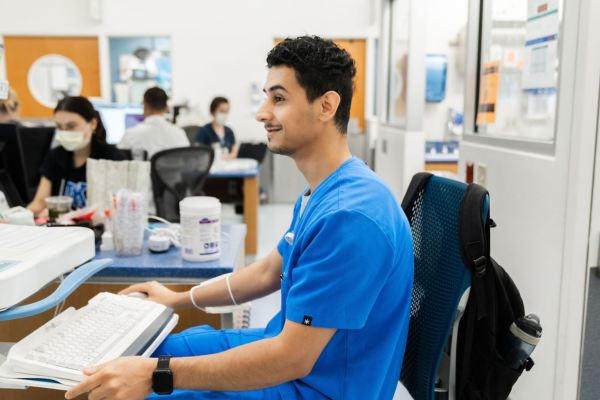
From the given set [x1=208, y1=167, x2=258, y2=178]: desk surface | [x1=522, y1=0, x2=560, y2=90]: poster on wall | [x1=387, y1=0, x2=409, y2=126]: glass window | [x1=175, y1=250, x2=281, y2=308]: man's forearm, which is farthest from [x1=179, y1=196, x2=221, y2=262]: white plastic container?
[x1=208, y1=167, x2=258, y2=178]: desk surface

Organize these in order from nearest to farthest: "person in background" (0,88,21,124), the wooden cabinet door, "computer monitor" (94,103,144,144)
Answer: "person in background" (0,88,21,124) → "computer monitor" (94,103,144,144) → the wooden cabinet door

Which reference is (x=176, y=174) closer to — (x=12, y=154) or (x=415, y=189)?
(x=12, y=154)

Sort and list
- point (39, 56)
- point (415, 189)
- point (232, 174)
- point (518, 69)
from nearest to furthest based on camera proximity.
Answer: point (415, 189), point (518, 69), point (232, 174), point (39, 56)

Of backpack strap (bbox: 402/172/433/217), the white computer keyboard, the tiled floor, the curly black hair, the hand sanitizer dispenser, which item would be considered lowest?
the tiled floor

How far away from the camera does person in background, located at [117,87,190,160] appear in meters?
3.48

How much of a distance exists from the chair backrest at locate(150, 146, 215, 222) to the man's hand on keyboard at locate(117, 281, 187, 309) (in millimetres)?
1658

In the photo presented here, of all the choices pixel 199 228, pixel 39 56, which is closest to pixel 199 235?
pixel 199 228

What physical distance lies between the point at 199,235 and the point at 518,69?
1.26m

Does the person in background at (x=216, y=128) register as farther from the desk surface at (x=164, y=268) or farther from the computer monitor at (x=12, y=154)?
the desk surface at (x=164, y=268)

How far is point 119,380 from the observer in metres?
0.86

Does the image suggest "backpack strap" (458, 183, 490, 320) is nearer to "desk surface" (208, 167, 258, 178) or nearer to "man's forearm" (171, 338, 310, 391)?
"man's forearm" (171, 338, 310, 391)

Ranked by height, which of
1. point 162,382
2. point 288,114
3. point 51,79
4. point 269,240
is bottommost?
point 269,240

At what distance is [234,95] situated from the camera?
6410 millimetres

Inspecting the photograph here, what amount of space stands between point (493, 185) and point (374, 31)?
5087mm
